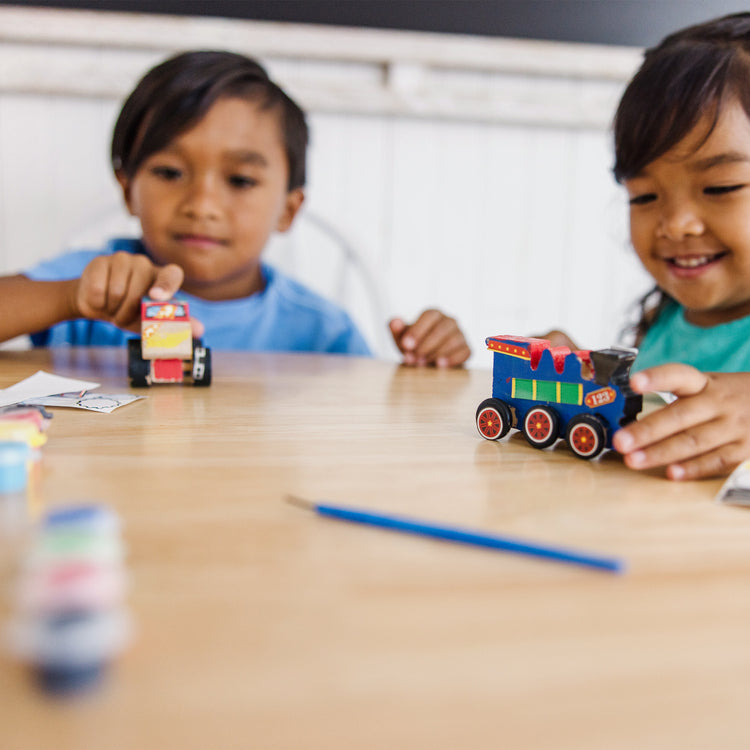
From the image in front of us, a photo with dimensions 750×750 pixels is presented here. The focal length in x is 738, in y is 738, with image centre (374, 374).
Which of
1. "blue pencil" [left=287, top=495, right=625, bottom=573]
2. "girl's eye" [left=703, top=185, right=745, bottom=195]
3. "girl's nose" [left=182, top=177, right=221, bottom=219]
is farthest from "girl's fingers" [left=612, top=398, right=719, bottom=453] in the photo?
"girl's nose" [left=182, top=177, right=221, bottom=219]

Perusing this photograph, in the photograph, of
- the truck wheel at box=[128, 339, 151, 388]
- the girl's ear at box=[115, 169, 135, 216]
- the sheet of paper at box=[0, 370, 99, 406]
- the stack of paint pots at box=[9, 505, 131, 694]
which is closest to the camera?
the stack of paint pots at box=[9, 505, 131, 694]

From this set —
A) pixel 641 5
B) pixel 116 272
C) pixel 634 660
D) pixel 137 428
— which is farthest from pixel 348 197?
pixel 634 660

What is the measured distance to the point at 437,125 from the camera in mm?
1785

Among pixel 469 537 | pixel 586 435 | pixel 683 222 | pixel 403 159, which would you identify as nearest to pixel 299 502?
pixel 469 537

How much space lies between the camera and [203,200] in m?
1.21

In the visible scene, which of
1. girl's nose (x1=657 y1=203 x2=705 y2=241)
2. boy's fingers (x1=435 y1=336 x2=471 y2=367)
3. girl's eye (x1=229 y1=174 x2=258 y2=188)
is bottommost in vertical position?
boy's fingers (x1=435 y1=336 x2=471 y2=367)

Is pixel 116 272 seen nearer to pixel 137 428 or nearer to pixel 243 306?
pixel 137 428

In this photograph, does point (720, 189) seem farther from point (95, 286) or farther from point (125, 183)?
point (125, 183)

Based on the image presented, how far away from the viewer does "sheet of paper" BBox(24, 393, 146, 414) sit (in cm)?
58

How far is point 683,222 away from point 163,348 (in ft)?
2.23

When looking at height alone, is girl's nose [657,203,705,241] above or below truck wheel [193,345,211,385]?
above

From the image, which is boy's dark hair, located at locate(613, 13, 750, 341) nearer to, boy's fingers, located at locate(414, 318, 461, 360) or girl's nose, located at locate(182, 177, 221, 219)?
boy's fingers, located at locate(414, 318, 461, 360)

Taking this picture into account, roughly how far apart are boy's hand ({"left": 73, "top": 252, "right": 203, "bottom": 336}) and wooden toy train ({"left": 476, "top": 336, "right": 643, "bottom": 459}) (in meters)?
0.45

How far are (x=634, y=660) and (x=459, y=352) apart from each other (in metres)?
0.84
